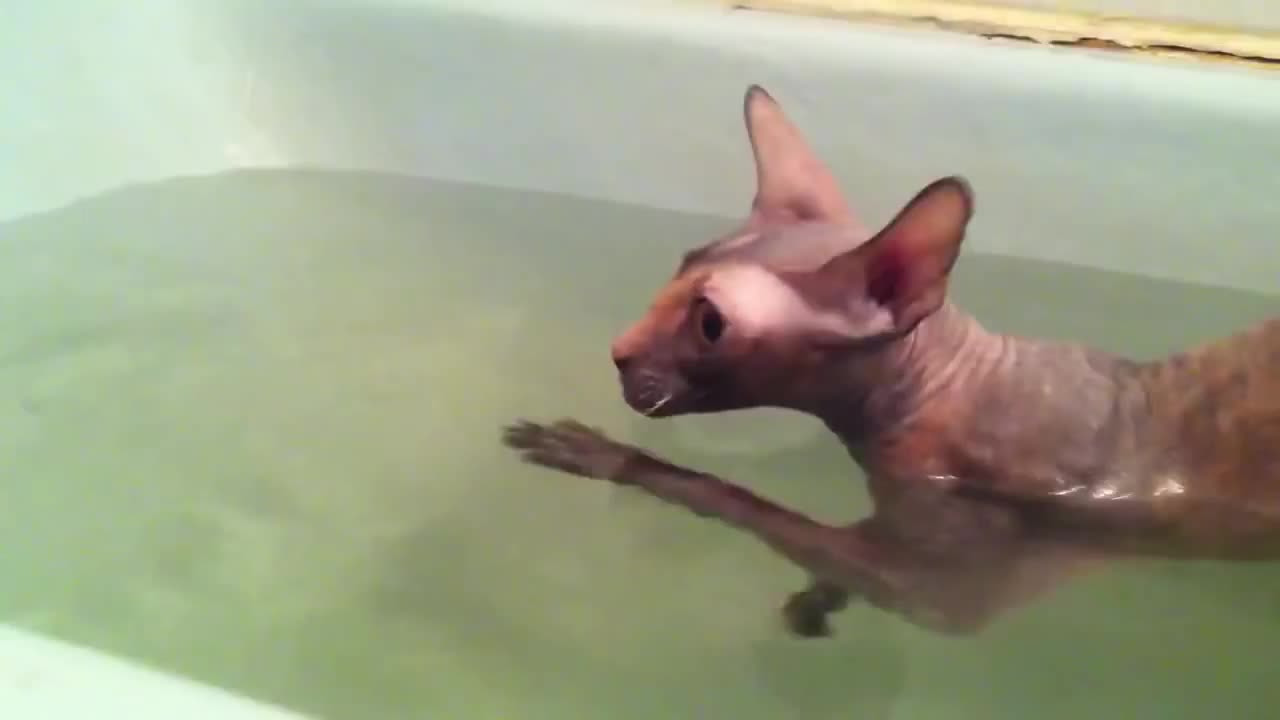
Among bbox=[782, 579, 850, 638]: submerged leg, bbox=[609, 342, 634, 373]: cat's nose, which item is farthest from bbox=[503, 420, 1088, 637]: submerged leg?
bbox=[609, 342, 634, 373]: cat's nose

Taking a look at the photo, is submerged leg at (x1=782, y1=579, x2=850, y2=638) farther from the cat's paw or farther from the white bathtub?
the white bathtub

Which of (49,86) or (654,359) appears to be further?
(49,86)

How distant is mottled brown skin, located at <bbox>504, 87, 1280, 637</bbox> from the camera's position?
719 mm

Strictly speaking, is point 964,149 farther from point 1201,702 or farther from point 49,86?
point 49,86

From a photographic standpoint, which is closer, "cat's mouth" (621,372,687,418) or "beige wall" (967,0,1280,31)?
"cat's mouth" (621,372,687,418)

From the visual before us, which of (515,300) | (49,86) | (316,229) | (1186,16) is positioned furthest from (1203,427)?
(49,86)

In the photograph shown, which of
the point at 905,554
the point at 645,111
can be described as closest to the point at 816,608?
the point at 905,554

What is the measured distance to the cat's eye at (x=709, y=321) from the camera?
70cm

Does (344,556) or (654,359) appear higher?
(654,359)

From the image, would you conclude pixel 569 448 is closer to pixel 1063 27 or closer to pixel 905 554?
pixel 905 554

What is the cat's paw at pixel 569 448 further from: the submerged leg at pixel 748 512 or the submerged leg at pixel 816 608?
the submerged leg at pixel 816 608

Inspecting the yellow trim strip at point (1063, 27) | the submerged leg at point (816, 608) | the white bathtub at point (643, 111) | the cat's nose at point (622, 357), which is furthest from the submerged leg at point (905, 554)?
the yellow trim strip at point (1063, 27)

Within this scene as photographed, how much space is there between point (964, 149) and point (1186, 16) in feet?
0.74

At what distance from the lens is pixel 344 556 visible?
833mm
